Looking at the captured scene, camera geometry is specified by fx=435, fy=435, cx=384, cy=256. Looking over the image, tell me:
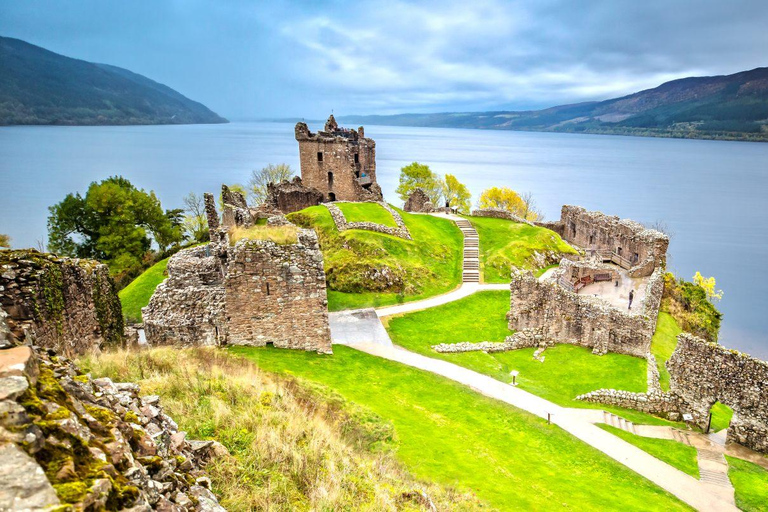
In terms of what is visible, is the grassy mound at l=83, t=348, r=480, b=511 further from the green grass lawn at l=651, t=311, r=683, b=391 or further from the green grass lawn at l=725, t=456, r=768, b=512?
the green grass lawn at l=651, t=311, r=683, b=391

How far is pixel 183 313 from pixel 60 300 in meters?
6.16

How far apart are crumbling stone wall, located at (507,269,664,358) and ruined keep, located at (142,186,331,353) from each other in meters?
13.4

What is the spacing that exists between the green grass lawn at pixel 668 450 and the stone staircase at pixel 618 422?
0.37 m

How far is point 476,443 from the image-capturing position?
14133mm

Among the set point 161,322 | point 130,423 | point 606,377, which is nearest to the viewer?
point 130,423

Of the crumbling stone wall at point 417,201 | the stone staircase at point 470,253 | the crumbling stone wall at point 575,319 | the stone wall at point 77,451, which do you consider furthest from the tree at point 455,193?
the stone wall at point 77,451

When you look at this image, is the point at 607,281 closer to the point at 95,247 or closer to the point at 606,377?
the point at 606,377

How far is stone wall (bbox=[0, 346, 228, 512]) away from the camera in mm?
3121

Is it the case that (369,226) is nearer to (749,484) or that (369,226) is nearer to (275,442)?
(749,484)

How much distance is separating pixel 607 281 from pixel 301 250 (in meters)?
28.5

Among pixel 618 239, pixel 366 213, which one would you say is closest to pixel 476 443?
pixel 366 213

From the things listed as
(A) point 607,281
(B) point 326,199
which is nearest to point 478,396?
(A) point 607,281

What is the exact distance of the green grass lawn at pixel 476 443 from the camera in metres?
11.9

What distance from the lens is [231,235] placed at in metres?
18.7
